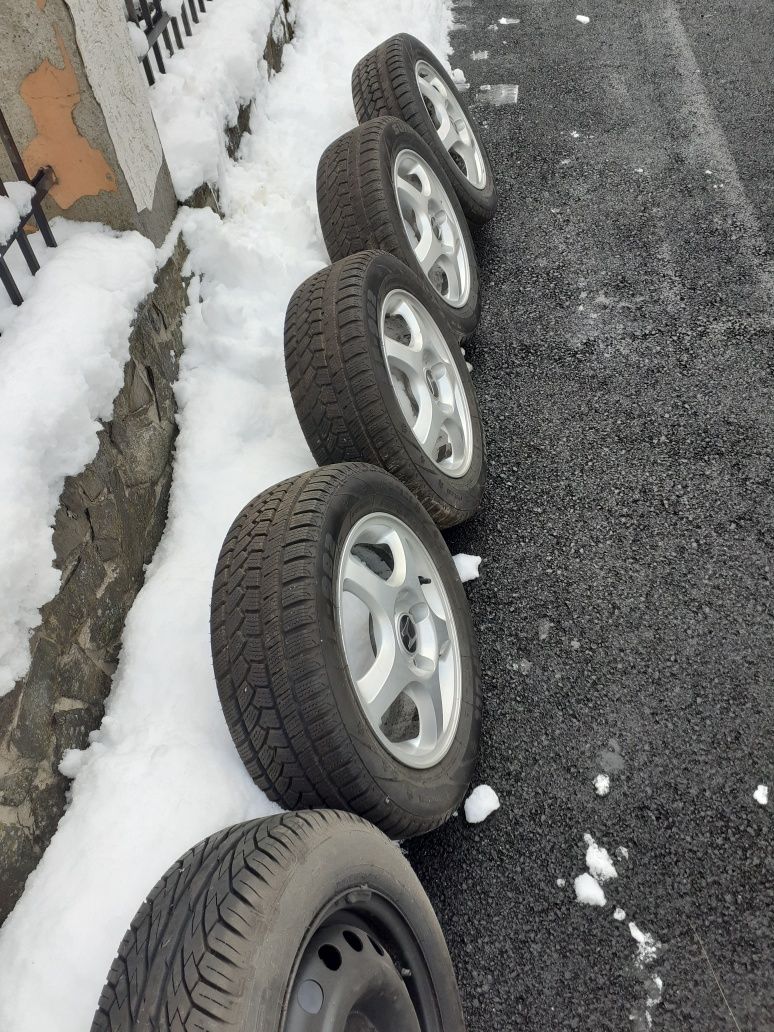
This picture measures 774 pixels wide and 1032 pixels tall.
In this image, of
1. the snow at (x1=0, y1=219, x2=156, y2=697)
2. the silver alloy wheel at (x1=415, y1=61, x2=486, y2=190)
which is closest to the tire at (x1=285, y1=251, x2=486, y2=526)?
the snow at (x1=0, y1=219, x2=156, y2=697)

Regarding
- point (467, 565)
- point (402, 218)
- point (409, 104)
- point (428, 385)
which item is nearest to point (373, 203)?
point (402, 218)

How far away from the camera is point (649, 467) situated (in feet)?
10.5

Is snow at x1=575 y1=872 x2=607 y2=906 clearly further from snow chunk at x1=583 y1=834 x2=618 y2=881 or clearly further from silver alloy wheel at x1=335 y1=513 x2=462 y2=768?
silver alloy wheel at x1=335 y1=513 x2=462 y2=768

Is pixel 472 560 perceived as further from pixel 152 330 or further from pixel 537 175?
pixel 537 175

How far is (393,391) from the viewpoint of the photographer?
106 inches

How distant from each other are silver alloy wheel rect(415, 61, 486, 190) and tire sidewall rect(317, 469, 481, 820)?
2637 millimetres

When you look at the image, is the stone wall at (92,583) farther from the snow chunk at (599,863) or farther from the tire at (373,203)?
the snow chunk at (599,863)

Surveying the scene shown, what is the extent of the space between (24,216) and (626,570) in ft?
7.73

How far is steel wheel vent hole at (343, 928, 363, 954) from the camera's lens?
1.64 metres

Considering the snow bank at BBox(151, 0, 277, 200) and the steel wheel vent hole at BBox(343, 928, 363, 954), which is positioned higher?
the snow bank at BBox(151, 0, 277, 200)

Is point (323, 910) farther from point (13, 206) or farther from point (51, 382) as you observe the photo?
point (13, 206)

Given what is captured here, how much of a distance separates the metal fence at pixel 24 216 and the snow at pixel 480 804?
204 centimetres

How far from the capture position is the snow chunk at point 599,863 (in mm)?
2201

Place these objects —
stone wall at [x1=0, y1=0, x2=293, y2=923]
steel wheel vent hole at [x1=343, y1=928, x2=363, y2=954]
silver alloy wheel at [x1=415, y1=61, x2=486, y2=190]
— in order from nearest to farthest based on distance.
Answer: steel wheel vent hole at [x1=343, y1=928, x2=363, y2=954] → stone wall at [x1=0, y1=0, x2=293, y2=923] → silver alloy wheel at [x1=415, y1=61, x2=486, y2=190]
